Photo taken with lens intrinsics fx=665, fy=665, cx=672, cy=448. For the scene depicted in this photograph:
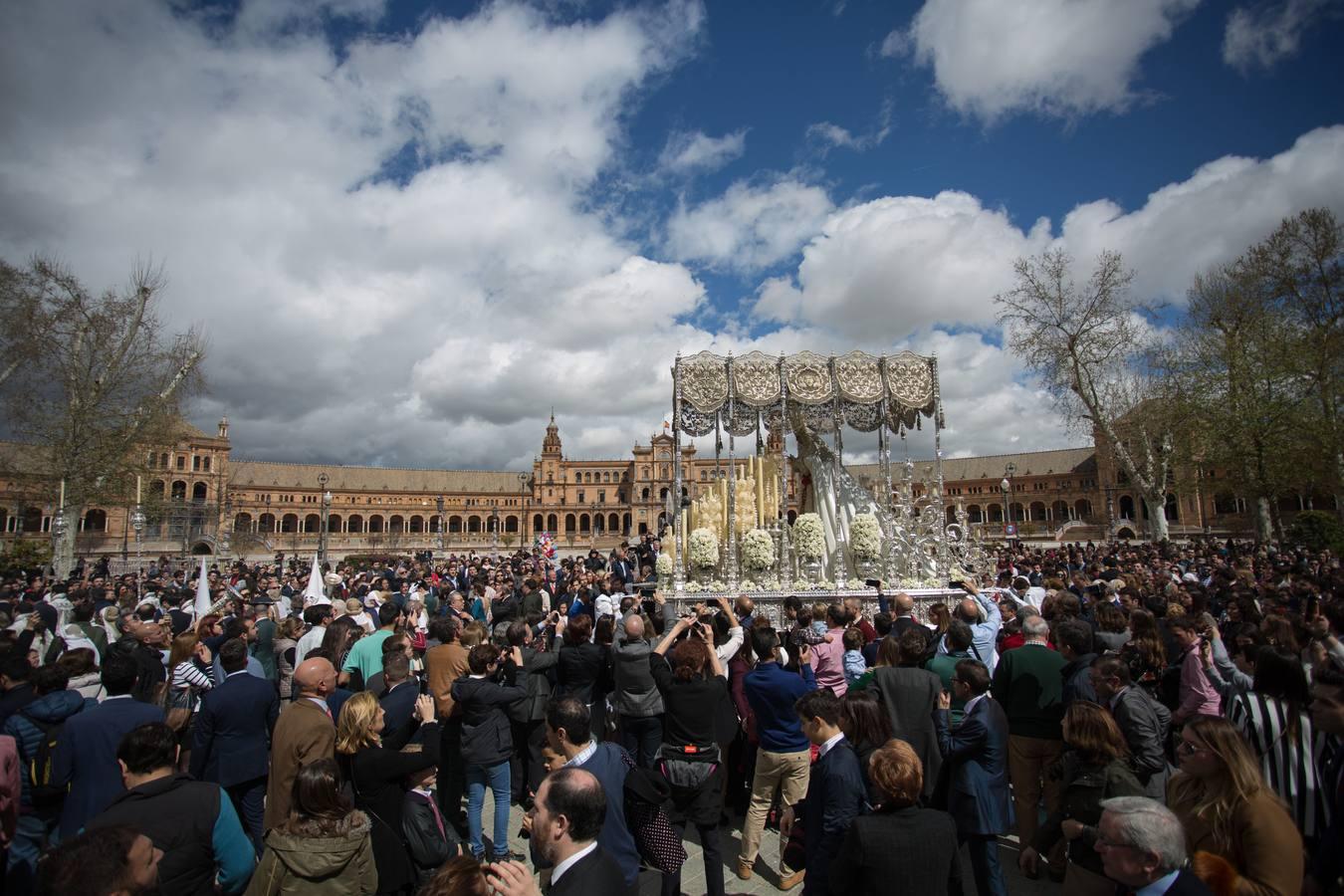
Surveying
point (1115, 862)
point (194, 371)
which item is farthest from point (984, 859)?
point (194, 371)

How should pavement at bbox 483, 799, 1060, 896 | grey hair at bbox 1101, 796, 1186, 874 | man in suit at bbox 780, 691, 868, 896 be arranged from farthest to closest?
pavement at bbox 483, 799, 1060, 896, man in suit at bbox 780, 691, 868, 896, grey hair at bbox 1101, 796, 1186, 874

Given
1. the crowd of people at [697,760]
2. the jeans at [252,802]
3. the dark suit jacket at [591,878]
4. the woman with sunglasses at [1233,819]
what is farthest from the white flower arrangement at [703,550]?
the dark suit jacket at [591,878]

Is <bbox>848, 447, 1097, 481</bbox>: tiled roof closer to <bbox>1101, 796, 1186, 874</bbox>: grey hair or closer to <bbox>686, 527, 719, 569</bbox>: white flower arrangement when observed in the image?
<bbox>686, 527, 719, 569</bbox>: white flower arrangement

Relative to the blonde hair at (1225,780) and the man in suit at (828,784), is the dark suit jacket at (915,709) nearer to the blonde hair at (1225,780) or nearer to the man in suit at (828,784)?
the man in suit at (828,784)

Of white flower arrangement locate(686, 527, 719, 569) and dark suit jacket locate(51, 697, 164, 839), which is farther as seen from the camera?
white flower arrangement locate(686, 527, 719, 569)

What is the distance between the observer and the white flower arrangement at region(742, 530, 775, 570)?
13.8m

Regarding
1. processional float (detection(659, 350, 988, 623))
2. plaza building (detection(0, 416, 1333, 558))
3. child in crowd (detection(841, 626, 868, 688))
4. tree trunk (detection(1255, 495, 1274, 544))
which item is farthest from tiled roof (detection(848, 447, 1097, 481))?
child in crowd (detection(841, 626, 868, 688))

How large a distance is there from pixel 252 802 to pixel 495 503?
78.0 meters

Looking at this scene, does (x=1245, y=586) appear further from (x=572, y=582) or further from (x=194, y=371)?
(x=194, y=371)

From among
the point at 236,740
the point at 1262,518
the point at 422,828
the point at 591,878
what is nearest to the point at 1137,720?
the point at 591,878

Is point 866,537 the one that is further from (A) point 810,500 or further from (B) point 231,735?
(B) point 231,735

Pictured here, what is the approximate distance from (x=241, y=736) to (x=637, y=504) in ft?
263

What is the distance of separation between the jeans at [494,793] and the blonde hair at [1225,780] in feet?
13.0

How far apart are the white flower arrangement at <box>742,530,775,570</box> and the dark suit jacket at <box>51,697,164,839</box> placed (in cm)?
1119
